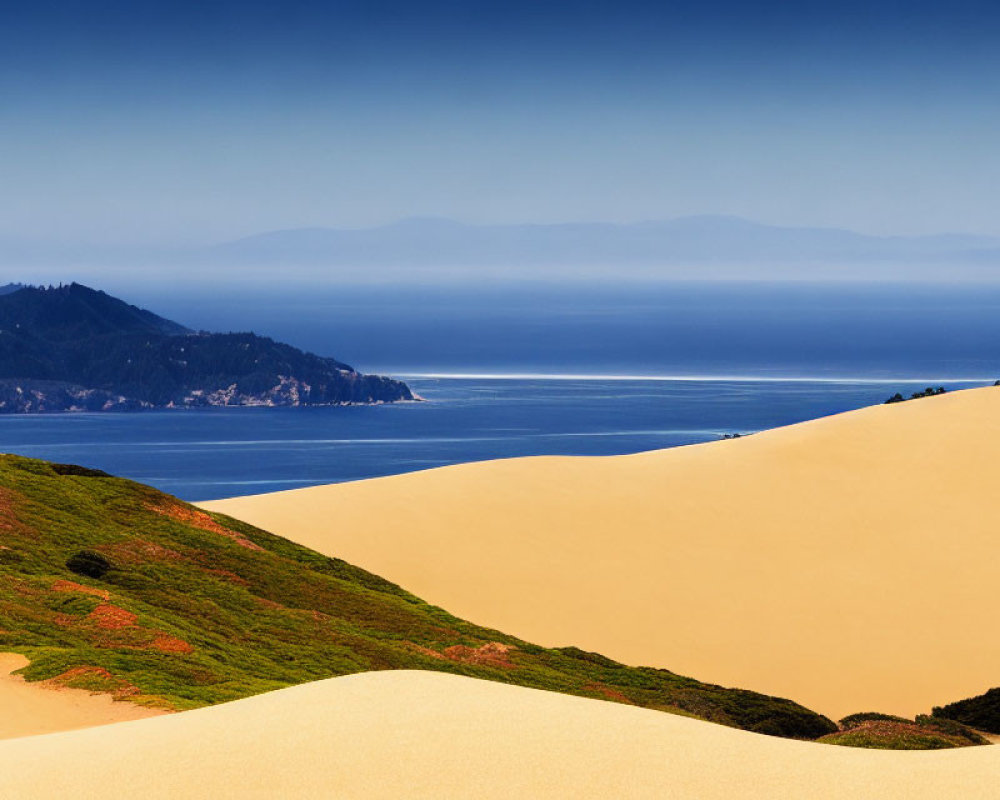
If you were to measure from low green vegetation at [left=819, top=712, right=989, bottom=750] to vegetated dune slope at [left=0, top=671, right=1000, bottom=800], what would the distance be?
6.05 meters

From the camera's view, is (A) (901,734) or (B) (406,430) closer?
(A) (901,734)

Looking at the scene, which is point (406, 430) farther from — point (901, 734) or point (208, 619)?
point (901, 734)

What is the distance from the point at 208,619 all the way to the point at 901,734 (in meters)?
13.4

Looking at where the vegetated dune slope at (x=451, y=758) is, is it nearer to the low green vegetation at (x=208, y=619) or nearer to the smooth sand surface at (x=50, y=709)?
the smooth sand surface at (x=50, y=709)

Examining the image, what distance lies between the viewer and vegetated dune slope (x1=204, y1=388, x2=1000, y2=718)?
37.3 m

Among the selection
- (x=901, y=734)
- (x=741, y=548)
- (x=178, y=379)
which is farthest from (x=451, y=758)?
(x=178, y=379)

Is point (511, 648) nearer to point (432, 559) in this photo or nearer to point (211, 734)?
point (432, 559)

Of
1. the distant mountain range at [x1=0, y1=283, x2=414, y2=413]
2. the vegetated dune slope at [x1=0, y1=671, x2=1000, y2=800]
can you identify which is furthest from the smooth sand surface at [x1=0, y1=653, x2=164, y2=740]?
the distant mountain range at [x1=0, y1=283, x2=414, y2=413]

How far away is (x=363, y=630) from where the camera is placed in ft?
104

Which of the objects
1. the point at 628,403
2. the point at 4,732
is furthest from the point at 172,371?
the point at 4,732

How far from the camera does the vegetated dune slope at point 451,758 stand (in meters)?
15.0

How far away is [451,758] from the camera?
15.7 m

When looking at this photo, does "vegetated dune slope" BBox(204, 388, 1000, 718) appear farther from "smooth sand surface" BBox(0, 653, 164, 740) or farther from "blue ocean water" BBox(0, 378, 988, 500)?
"blue ocean water" BBox(0, 378, 988, 500)

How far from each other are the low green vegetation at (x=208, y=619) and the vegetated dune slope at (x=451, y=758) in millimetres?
4578
